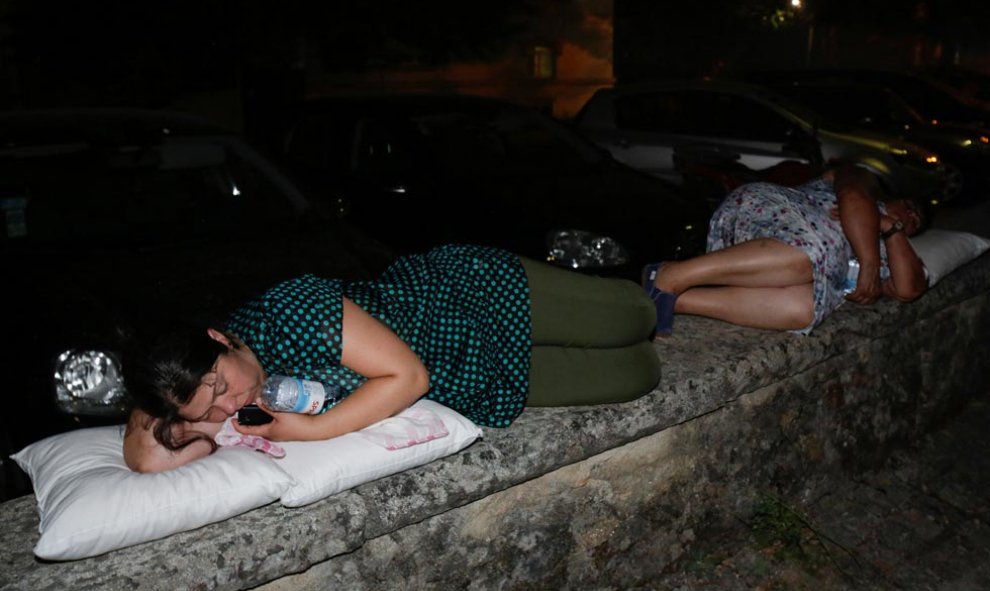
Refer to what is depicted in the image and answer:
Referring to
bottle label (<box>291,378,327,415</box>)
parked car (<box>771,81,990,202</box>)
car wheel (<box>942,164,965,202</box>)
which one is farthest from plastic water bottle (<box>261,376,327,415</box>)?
parked car (<box>771,81,990,202</box>)

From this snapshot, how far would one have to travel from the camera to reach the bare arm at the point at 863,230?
11.9 ft

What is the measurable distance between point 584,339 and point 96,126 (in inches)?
117

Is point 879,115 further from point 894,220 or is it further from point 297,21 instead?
point 297,21

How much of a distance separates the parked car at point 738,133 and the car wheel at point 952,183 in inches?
12.1

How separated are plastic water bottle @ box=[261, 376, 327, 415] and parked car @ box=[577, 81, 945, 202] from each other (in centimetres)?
654

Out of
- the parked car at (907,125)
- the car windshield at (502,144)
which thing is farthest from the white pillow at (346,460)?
the parked car at (907,125)

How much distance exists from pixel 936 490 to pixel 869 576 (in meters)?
0.85

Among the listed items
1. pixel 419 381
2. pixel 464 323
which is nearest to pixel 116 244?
pixel 464 323

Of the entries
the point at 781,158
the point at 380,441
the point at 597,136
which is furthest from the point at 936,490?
the point at 597,136

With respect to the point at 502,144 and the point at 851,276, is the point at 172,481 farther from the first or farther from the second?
the point at 502,144

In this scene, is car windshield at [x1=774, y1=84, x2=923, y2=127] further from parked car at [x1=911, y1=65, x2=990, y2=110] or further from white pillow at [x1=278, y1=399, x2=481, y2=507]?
white pillow at [x1=278, y1=399, x2=481, y2=507]

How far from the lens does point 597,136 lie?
31.1ft

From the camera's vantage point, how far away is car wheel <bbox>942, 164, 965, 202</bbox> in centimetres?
925

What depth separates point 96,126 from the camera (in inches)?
175
